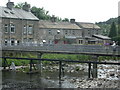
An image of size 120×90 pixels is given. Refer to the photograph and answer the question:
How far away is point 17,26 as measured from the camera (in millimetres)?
54125

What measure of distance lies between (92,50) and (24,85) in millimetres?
11522

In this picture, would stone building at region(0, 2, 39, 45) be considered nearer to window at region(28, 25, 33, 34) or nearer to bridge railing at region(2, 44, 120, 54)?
window at region(28, 25, 33, 34)

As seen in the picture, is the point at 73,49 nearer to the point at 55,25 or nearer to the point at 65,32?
the point at 55,25

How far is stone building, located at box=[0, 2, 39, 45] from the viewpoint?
5178cm

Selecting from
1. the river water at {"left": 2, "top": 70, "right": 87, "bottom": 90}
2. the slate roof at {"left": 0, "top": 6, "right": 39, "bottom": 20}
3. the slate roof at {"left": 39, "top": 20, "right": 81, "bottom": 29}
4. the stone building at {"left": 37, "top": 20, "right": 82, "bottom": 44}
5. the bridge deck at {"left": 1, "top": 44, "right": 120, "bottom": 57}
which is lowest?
the river water at {"left": 2, "top": 70, "right": 87, "bottom": 90}

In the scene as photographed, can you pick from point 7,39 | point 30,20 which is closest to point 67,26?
point 30,20

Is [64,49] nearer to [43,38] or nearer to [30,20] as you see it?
[30,20]

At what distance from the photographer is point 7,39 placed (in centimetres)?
5228

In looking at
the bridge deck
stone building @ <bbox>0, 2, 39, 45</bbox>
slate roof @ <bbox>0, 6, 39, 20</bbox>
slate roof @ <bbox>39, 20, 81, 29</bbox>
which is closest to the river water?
the bridge deck

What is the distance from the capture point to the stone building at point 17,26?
51.8 m

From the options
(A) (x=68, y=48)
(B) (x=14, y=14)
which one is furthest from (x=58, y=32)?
(A) (x=68, y=48)

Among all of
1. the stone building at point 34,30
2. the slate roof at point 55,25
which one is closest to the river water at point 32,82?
the stone building at point 34,30

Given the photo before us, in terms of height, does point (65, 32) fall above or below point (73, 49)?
above

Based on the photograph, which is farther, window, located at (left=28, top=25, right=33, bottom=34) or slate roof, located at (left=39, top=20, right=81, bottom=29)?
slate roof, located at (left=39, top=20, right=81, bottom=29)
